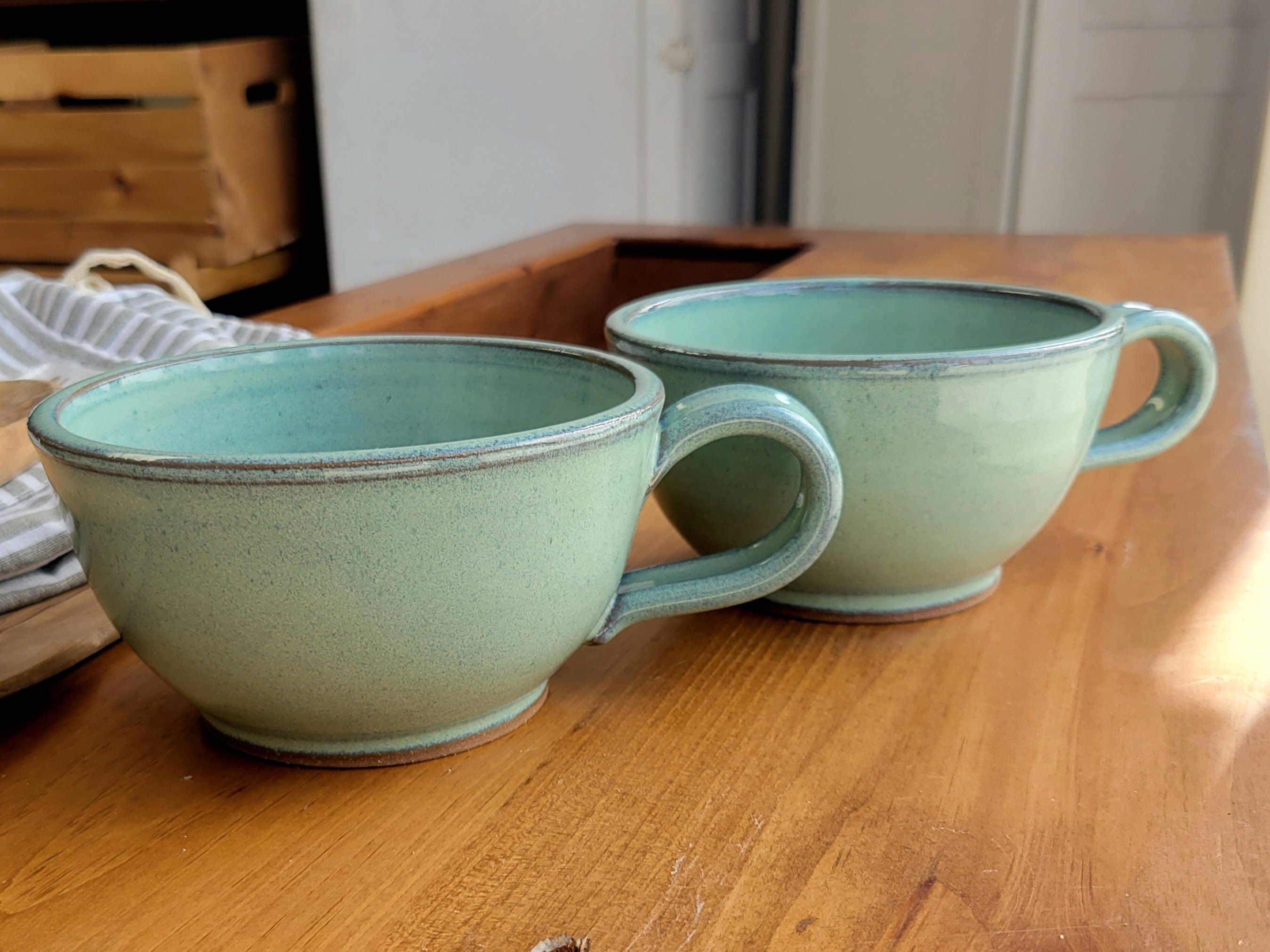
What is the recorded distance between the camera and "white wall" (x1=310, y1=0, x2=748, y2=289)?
2621mm

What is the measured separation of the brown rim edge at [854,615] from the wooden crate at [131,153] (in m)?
2.03

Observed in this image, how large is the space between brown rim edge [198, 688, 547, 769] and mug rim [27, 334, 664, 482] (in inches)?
3.8

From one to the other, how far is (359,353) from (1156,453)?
12.8 inches

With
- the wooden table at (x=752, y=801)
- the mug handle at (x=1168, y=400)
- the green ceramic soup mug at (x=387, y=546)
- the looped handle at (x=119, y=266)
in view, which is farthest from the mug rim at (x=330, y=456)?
the looped handle at (x=119, y=266)

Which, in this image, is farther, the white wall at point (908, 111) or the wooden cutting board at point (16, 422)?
the white wall at point (908, 111)

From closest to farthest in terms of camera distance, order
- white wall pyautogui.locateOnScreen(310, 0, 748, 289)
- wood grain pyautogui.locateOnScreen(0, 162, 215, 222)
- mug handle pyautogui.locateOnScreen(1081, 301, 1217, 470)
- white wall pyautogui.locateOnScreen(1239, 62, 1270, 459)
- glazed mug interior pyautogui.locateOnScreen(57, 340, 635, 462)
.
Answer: glazed mug interior pyautogui.locateOnScreen(57, 340, 635, 462) < mug handle pyautogui.locateOnScreen(1081, 301, 1217, 470) < wood grain pyautogui.locateOnScreen(0, 162, 215, 222) < white wall pyautogui.locateOnScreen(1239, 62, 1270, 459) < white wall pyautogui.locateOnScreen(310, 0, 748, 289)

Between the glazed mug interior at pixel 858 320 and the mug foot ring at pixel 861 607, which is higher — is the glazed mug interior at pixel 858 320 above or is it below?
above

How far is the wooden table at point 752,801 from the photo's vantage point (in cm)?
29

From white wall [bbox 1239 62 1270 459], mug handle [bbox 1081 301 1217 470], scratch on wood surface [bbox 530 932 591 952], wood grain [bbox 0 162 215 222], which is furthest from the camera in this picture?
white wall [bbox 1239 62 1270 459]

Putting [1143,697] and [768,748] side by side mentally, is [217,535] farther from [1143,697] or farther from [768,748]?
[1143,697]

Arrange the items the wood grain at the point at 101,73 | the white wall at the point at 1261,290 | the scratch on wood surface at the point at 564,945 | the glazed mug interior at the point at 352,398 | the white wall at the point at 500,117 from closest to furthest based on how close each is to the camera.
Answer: the scratch on wood surface at the point at 564,945 < the glazed mug interior at the point at 352,398 < the wood grain at the point at 101,73 < the white wall at the point at 1261,290 < the white wall at the point at 500,117

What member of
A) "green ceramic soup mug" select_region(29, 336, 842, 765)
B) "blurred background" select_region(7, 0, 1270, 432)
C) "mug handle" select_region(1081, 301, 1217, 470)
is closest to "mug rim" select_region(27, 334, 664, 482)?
"green ceramic soup mug" select_region(29, 336, 842, 765)

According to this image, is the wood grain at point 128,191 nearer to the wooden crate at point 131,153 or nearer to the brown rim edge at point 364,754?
the wooden crate at point 131,153

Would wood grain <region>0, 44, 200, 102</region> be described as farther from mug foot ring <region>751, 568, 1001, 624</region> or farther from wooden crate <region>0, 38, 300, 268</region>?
mug foot ring <region>751, 568, 1001, 624</region>
